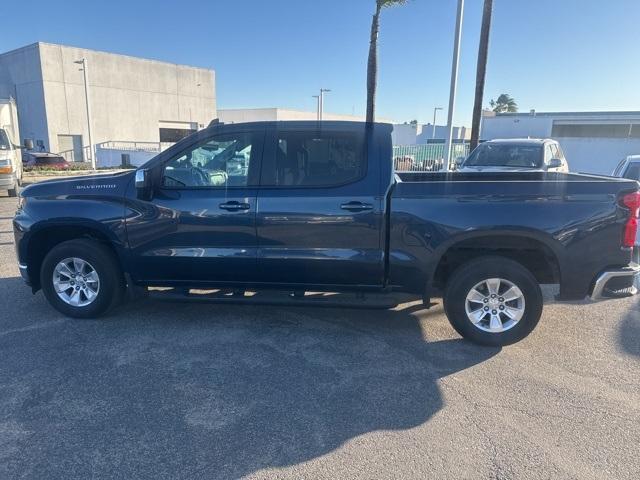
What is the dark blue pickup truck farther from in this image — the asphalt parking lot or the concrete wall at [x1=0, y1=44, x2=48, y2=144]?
the concrete wall at [x1=0, y1=44, x2=48, y2=144]

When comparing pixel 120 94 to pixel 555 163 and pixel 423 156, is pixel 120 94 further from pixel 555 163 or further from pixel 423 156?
pixel 555 163

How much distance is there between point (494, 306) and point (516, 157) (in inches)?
308

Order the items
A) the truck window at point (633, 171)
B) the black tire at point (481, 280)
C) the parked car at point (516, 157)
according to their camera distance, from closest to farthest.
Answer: the black tire at point (481, 280), the truck window at point (633, 171), the parked car at point (516, 157)

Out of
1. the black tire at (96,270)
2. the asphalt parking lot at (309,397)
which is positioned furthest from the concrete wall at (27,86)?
the asphalt parking lot at (309,397)

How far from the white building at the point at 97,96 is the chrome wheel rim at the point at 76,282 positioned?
37790mm

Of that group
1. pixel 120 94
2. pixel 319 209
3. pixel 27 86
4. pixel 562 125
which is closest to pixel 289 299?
pixel 319 209

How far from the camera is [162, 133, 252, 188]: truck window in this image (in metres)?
4.50

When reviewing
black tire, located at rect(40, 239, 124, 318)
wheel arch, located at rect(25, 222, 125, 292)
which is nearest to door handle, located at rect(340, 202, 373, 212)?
wheel arch, located at rect(25, 222, 125, 292)

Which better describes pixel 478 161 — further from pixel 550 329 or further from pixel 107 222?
pixel 107 222

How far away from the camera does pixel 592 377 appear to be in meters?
3.83

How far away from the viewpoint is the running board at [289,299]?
4.36m

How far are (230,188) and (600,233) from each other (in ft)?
10.8

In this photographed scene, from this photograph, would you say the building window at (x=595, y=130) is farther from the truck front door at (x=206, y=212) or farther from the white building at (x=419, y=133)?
the truck front door at (x=206, y=212)

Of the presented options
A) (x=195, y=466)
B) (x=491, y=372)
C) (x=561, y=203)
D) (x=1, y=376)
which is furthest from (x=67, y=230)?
(x=561, y=203)
